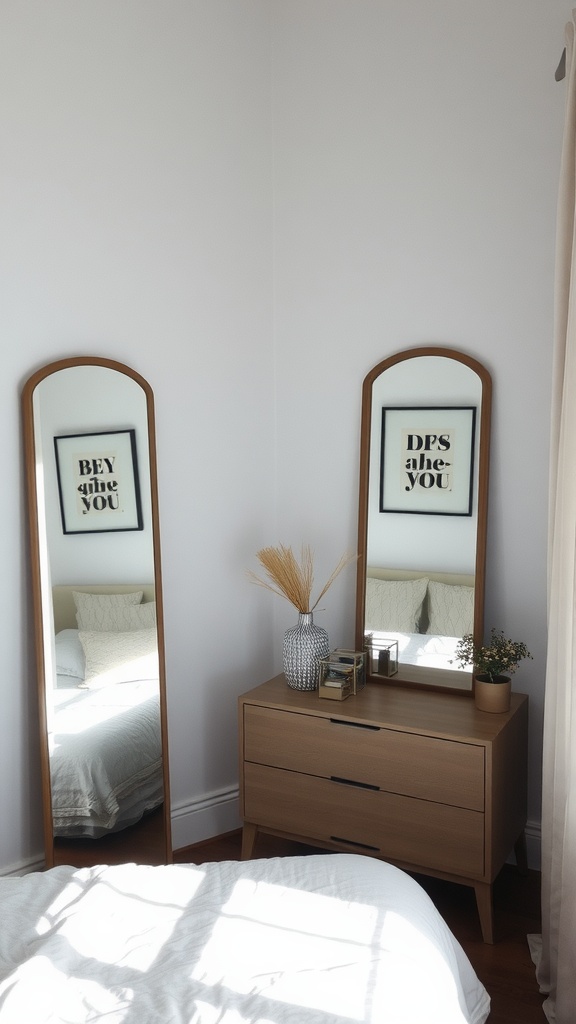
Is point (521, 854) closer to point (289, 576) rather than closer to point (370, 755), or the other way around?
point (370, 755)

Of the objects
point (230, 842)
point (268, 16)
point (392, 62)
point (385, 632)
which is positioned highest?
point (268, 16)

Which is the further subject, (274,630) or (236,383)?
(274,630)

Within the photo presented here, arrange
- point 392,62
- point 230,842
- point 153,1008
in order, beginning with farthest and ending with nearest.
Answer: point 230,842 → point 392,62 → point 153,1008

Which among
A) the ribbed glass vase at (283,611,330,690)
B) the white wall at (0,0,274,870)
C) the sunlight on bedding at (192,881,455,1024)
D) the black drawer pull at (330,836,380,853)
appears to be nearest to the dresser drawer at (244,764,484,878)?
the black drawer pull at (330,836,380,853)

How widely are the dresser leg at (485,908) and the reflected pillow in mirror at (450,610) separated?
75 cm

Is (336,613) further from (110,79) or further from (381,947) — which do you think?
(110,79)

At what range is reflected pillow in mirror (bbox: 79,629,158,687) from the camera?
2621 mm

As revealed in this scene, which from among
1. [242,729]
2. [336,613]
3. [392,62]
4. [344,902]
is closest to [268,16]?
[392,62]

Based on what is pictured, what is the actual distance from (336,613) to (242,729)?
1.97 feet

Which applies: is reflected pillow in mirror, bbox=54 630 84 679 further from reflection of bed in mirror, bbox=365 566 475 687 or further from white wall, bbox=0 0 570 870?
reflection of bed in mirror, bbox=365 566 475 687

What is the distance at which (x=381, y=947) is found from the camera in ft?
5.02

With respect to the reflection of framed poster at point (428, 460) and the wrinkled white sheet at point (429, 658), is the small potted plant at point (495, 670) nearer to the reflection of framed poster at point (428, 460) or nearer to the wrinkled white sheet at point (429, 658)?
the wrinkled white sheet at point (429, 658)

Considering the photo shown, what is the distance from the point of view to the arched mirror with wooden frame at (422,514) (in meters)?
2.80

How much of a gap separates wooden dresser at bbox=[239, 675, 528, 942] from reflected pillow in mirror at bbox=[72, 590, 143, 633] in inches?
18.4
